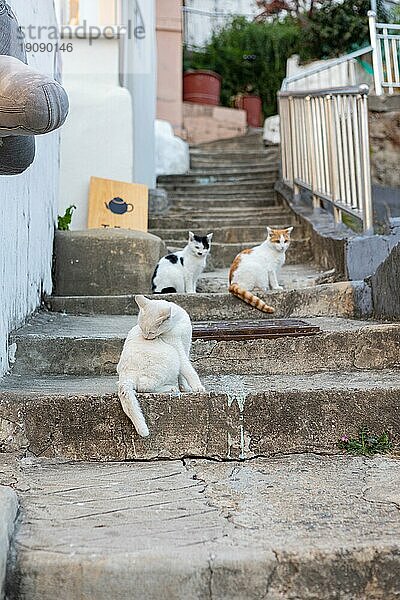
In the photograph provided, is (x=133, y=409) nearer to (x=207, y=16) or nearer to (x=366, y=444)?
(x=366, y=444)

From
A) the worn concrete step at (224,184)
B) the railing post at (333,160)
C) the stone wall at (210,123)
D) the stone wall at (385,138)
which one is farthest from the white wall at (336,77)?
the railing post at (333,160)

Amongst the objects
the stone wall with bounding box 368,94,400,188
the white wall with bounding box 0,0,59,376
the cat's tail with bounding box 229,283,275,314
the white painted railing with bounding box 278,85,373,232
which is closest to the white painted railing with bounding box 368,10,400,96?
the stone wall with bounding box 368,94,400,188

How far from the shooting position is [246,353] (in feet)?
11.1

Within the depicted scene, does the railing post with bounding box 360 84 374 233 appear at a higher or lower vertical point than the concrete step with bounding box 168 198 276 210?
lower

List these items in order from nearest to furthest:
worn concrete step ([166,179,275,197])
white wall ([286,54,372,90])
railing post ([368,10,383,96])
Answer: worn concrete step ([166,179,275,197])
railing post ([368,10,383,96])
white wall ([286,54,372,90])

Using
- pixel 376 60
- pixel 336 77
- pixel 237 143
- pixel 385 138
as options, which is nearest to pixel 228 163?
pixel 237 143

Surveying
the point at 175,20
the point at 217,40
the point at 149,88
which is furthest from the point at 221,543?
the point at 217,40

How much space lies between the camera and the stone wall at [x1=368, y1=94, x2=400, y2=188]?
9.02m

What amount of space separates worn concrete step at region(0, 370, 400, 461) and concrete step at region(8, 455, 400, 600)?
0.18m

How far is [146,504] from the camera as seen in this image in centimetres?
217

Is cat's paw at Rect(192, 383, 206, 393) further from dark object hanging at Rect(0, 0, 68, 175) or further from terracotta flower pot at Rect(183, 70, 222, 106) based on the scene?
terracotta flower pot at Rect(183, 70, 222, 106)

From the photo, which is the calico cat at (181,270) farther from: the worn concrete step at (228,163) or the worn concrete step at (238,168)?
the worn concrete step at (228,163)

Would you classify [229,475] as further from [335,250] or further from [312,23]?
[312,23]

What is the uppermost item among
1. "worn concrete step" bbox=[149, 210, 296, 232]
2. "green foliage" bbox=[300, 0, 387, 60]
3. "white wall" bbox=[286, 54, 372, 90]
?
"green foliage" bbox=[300, 0, 387, 60]
